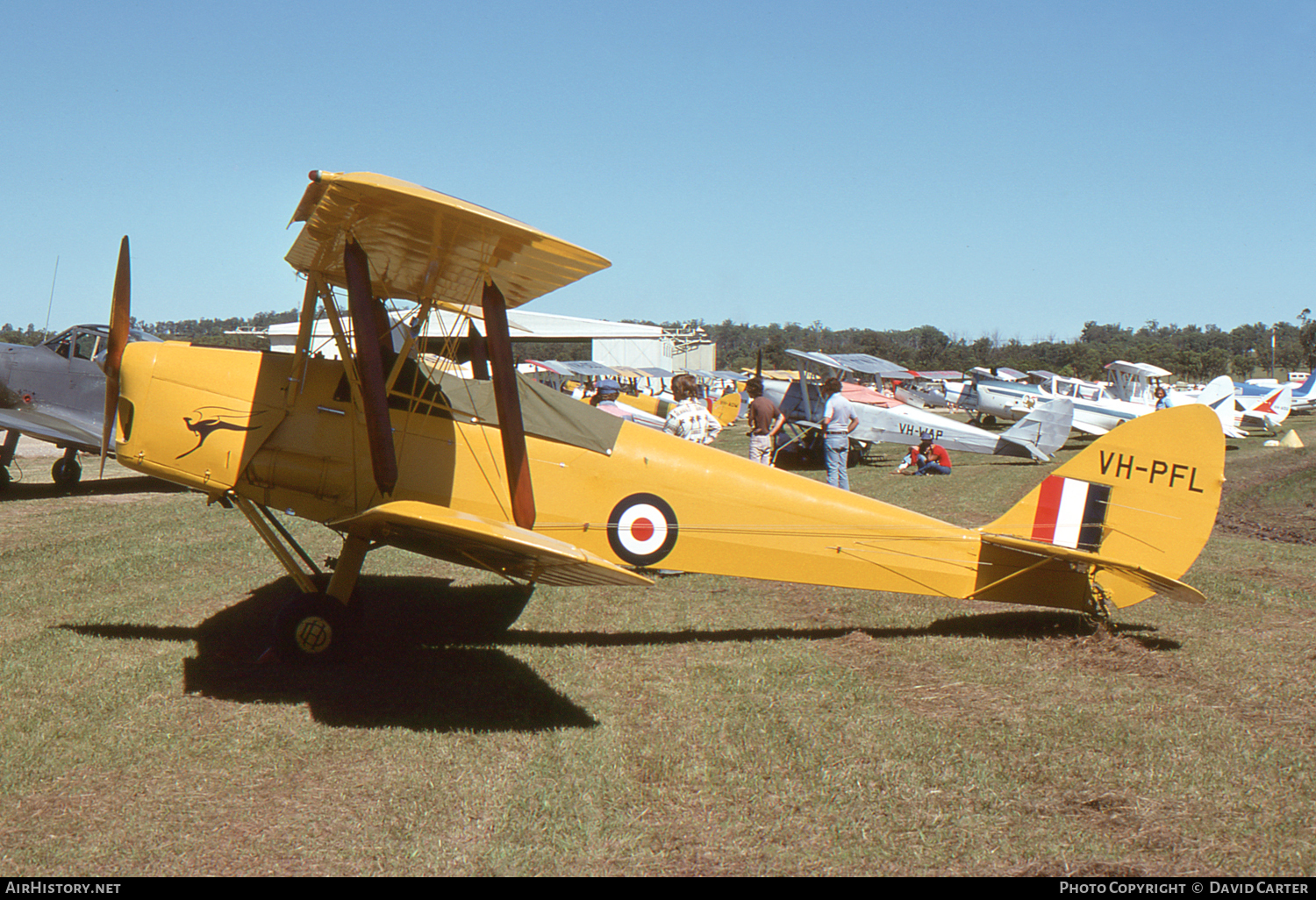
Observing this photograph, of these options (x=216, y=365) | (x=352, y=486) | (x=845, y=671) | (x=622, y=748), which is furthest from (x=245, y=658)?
(x=845, y=671)

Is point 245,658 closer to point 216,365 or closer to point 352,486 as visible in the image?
point 352,486

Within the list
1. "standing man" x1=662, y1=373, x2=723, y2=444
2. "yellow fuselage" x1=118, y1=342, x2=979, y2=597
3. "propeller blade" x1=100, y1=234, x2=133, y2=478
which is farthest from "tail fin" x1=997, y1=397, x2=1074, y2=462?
"propeller blade" x1=100, y1=234, x2=133, y2=478

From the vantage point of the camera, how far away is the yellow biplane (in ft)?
16.1

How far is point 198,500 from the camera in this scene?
40.8ft

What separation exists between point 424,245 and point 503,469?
1.40m

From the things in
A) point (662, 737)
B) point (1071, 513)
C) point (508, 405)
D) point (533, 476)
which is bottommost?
point (662, 737)

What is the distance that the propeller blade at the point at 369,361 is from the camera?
4609 mm

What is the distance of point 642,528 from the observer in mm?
5598

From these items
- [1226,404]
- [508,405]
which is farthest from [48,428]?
[1226,404]

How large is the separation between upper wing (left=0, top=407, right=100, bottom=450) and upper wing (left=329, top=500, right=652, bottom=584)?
895 centimetres

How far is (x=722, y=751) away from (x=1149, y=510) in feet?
11.0

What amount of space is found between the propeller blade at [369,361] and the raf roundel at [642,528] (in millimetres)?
1444

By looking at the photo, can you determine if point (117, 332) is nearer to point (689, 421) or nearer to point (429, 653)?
point (429, 653)

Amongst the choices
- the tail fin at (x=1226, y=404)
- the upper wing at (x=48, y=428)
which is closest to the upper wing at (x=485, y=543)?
the upper wing at (x=48, y=428)
